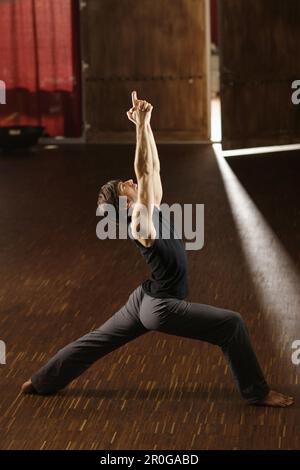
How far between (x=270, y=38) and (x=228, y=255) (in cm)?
563

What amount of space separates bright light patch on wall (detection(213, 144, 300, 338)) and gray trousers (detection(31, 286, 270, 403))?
3.61 ft

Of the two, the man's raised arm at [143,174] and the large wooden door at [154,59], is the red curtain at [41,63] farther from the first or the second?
the man's raised arm at [143,174]

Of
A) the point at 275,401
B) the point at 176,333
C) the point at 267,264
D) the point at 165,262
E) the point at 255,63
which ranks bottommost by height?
the point at 275,401

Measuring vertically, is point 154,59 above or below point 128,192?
above

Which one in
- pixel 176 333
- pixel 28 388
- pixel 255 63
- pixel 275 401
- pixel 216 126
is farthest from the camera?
A: pixel 216 126

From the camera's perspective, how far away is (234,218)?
8641 millimetres

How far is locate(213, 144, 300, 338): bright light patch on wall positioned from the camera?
6030 mm

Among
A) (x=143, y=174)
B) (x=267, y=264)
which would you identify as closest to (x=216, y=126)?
(x=267, y=264)

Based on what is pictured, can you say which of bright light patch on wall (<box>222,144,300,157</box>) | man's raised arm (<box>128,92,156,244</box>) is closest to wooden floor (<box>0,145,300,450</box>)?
man's raised arm (<box>128,92,156,244</box>)

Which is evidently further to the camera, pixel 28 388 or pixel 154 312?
pixel 28 388

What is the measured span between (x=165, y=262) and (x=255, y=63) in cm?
845

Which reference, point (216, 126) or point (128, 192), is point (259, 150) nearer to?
point (216, 126)

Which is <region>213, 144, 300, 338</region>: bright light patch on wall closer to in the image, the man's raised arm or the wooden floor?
the wooden floor

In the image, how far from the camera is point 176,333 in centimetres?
445
